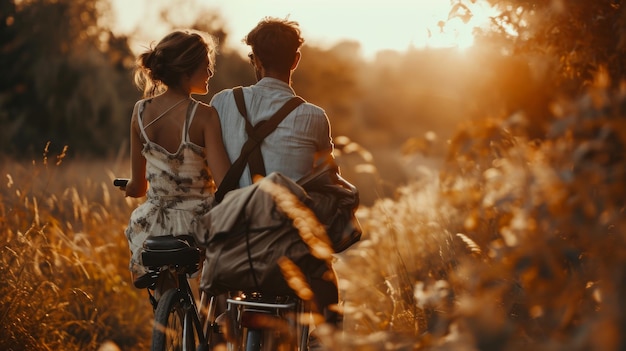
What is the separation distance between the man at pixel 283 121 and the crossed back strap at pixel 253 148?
3 cm

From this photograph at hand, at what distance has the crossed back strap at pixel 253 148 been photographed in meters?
4.35

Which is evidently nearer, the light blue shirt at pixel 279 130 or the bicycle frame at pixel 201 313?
the bicycle frame at pixel 201 313

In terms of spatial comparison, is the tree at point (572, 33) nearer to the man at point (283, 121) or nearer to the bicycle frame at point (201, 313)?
the man at point (283, 121)

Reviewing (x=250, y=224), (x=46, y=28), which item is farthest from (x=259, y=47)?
(x=46, y=28)

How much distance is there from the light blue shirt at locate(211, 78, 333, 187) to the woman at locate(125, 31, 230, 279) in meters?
0.08

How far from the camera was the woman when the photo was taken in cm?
450

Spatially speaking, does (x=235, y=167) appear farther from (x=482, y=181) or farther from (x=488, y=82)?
(x=488, y=82)

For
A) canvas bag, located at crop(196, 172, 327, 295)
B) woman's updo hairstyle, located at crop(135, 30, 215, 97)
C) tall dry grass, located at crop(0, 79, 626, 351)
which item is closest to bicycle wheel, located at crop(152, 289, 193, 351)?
canvas bag, located at crop(196, 172, 327, 295)

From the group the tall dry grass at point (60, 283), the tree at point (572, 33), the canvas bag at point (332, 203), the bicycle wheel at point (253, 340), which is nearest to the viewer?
the bicycle wheel at point (253, 340)

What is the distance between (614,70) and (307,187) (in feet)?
8.04

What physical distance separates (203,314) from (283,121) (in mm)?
1235

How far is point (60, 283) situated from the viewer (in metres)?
6.96

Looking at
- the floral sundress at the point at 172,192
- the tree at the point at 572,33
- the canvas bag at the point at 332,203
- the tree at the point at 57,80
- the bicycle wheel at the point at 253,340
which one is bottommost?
the bicycle wheel at the point at 253,340

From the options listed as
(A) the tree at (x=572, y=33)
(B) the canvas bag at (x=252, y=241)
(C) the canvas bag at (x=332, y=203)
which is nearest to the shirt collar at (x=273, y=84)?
(C) the canvas bag at (x=332, y=203)
